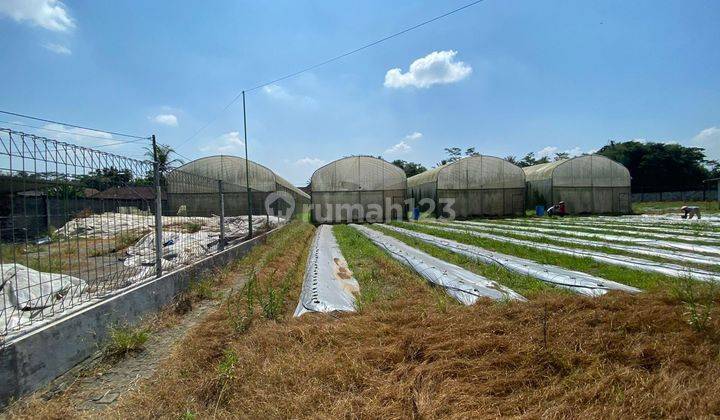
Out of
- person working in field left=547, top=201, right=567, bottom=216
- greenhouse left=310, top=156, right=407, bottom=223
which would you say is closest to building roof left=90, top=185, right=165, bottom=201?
greenhouse left=310, top=156, right=407, bottom=223

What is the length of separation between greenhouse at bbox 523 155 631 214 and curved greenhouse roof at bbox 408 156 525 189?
2398 mm

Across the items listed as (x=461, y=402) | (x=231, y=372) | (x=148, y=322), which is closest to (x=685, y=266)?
(x=461, y=402)

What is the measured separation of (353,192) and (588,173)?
16.0m

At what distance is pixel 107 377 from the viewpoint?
3.26 m

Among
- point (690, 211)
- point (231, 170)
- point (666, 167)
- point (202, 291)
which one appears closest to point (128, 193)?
point (202, 291)

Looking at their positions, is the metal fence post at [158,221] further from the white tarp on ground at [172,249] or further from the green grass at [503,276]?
the green grass at [503,276]

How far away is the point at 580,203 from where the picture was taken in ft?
79.3

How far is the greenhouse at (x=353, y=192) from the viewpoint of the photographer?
22.7 meters

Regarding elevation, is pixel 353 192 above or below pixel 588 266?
above

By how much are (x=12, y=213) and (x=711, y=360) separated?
229 inches

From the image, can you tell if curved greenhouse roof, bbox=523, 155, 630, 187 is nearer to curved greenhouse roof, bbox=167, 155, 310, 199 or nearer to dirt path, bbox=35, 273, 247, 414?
curved greenhouse roof, bbox=167, 155, 310, 199

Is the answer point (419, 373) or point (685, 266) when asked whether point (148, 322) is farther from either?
point (685, 266)

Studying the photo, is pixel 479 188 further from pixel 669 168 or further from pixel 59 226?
pixel 669 168

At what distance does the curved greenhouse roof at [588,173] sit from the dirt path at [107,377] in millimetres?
25571
